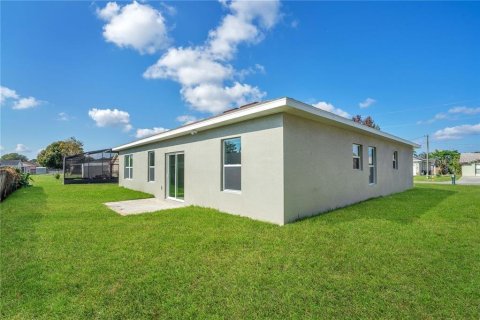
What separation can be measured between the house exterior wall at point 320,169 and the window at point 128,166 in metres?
12.8

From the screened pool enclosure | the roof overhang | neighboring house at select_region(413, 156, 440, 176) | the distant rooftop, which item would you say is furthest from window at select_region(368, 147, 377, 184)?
neighboring house at select_region(413, 156, 440, 176)

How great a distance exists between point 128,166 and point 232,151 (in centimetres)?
1165

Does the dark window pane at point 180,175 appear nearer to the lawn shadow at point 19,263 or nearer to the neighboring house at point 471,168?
the lawn shadow at point 19,263

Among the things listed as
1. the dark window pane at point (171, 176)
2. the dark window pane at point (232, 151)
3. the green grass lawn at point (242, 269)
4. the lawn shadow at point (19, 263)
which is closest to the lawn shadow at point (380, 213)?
the green grass lawn at point (242, 269)

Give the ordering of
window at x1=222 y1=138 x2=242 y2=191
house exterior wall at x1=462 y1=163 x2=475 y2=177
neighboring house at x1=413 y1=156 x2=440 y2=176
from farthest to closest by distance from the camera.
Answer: neighboring house at x1=413 y1=156 x2=440 y2=176 < house exterior wall at x1=462 y1=163 x2=475 y2=177 < window at x1=222 y1=138 x2=242 y2=191

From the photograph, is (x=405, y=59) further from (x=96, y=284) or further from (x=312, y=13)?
(x=96, y=284)

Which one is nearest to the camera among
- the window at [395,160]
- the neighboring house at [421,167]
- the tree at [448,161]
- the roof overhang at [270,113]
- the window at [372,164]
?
the roof overhang at [270,113]

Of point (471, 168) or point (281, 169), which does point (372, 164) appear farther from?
point (471, 168)

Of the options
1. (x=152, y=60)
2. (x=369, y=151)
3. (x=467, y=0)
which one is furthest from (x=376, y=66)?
(x=152, y=60)

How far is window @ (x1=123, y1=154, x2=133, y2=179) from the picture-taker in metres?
15.5

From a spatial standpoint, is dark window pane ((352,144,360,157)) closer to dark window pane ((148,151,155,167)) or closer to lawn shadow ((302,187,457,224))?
lawn shadow ((302,187,457,224))

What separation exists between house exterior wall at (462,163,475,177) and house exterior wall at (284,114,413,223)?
36084mm

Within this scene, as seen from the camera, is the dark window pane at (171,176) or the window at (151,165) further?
the window at (151,165)

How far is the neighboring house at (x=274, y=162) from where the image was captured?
577 cm
